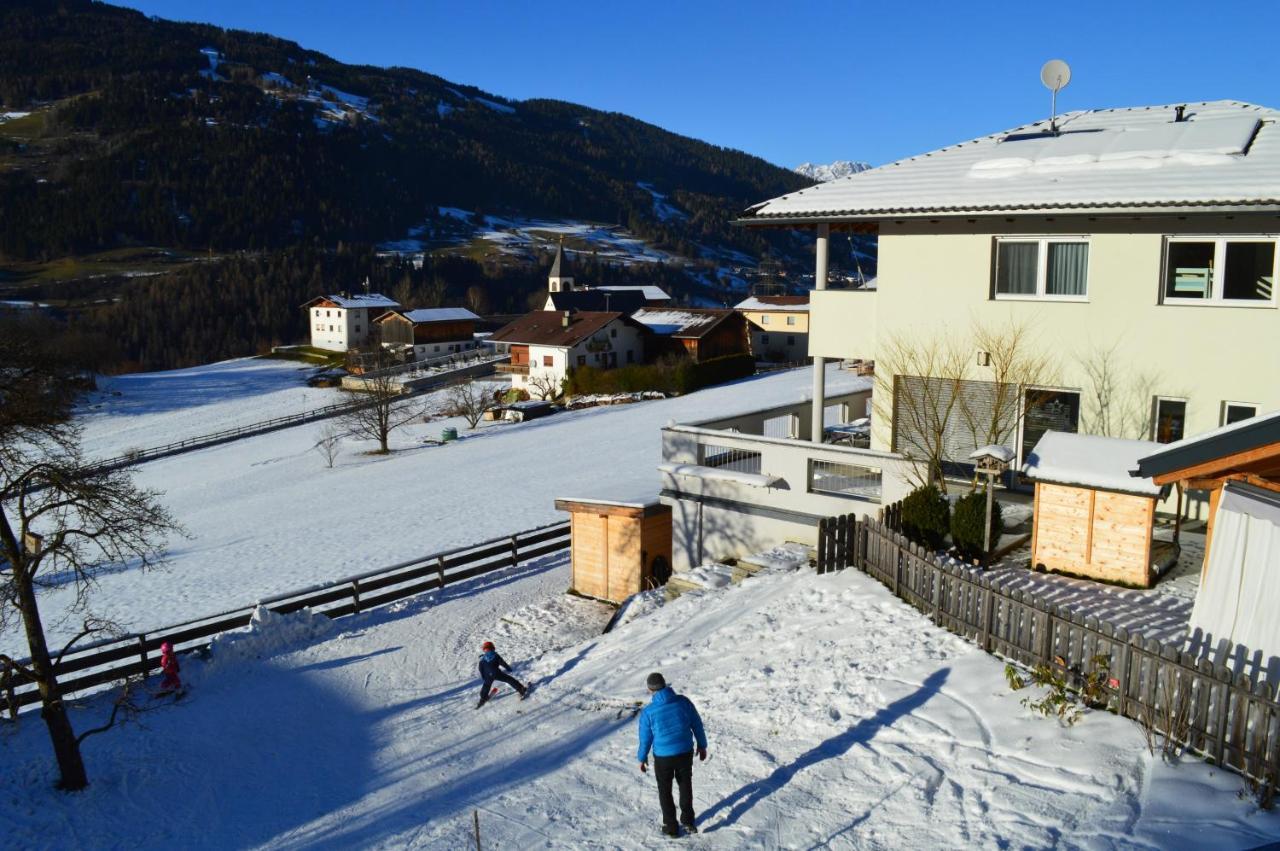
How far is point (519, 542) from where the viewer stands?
23.1m

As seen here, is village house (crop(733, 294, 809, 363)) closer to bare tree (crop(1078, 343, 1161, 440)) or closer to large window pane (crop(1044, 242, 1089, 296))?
large window pane (crop(1044, 242, 1089, 296))

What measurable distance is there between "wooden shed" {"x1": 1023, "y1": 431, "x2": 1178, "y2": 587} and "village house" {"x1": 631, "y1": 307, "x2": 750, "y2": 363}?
60.4m

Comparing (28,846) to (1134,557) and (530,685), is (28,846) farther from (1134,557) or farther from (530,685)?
(1134,557)

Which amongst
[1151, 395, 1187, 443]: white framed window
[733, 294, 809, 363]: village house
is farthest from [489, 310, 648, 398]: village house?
[1151, 395, 1187, 443]: white framed window

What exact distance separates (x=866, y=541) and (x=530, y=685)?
5.41m

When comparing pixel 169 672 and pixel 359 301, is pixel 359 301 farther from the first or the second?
pixel 169 672

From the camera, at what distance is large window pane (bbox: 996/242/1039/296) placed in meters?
16.5

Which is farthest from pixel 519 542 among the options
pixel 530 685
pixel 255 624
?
pixel 530 685

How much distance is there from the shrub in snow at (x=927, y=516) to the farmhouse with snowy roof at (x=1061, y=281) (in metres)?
1.11

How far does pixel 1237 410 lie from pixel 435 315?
300 ft

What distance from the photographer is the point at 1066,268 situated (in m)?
16.1

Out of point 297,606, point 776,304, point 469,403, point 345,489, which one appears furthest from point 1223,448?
point 776,304

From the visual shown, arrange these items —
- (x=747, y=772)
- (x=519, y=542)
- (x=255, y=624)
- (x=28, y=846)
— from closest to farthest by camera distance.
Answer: (x=747, y=772)
(x=28, y=846)
(x=255, y=624)
(x=519, y=542)

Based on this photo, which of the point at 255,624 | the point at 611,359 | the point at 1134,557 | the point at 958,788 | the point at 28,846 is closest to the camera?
the point at 958,788
